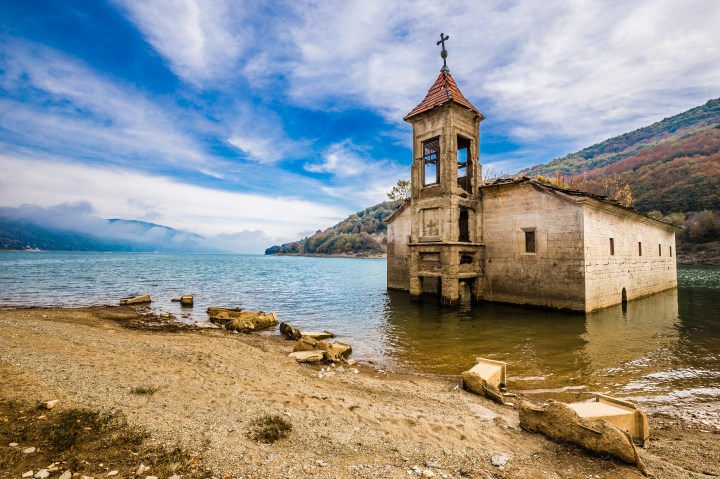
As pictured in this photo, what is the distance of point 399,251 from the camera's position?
2689 cm

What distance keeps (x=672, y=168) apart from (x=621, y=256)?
304 ft

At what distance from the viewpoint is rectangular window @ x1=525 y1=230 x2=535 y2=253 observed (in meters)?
18.7

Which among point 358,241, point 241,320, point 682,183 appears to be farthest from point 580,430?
point 358,241

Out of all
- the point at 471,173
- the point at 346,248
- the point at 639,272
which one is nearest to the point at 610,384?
the point at 471,173

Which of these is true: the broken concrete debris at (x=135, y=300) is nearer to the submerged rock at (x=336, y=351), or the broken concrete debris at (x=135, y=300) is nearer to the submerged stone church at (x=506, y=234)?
the submerged rock at (x=336, y=351)

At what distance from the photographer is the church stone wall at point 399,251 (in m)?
26.2

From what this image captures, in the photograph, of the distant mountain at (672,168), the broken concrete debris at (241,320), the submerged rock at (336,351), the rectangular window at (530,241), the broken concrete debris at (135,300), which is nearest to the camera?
the submerged rock at (336,351)

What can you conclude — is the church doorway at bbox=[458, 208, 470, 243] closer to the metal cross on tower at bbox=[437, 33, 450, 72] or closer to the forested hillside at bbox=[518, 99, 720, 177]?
the metal cross on tower at bbox=[437, 33, 450, 72]

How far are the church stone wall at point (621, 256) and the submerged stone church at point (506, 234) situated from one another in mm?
63

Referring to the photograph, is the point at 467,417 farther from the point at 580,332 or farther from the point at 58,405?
the point at 580,332

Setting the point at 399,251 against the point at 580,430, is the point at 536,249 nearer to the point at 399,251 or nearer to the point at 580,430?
the point at 399,251

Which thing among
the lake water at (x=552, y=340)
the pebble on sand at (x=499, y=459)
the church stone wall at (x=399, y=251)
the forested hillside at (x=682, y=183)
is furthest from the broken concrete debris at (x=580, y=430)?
the forested hillside at (x=682, y=183)

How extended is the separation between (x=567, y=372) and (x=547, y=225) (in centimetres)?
1083

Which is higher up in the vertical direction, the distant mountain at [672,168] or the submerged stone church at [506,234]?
the distant mountain at [672,168]
